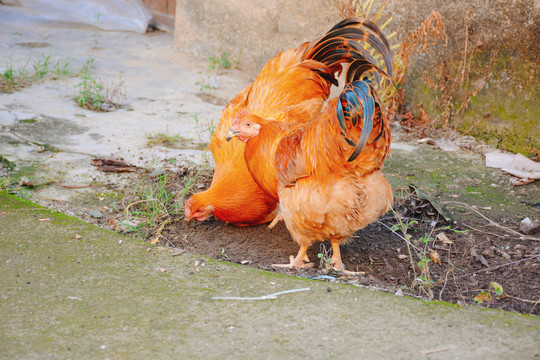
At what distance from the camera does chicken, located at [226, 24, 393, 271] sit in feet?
9.90

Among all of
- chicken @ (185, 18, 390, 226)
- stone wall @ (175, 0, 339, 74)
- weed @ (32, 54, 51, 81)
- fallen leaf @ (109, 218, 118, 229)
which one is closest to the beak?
chicken @ (185, 18, 390, 226)

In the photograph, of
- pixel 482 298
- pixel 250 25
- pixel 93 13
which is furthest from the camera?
pixel 93 13

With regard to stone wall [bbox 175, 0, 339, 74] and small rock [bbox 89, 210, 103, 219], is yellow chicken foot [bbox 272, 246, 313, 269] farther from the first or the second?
stone wall [bbox 175, 0, 339, 74]

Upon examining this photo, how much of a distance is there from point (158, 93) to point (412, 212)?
3.93 m

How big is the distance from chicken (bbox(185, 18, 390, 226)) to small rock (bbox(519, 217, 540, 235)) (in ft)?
5.39

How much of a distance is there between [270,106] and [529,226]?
1987 mm

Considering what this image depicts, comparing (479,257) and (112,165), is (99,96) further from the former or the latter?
(479,257)

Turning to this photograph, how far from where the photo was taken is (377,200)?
3184mm

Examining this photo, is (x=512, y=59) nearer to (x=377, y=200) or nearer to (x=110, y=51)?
(x=377, y=200)

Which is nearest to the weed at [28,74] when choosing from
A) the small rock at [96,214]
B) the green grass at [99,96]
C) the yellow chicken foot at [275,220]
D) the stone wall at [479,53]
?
the green grass at [99,96]

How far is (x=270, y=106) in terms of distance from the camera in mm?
4016

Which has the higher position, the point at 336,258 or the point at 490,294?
the point at 490,294

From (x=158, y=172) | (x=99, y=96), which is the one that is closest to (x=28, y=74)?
(x=99, y=96)

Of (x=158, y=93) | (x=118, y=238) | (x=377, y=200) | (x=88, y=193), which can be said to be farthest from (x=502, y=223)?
(x=158, y=93)
